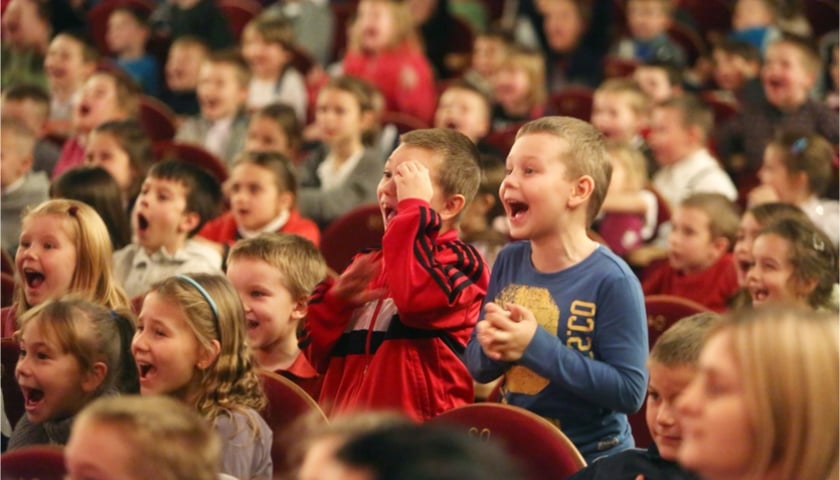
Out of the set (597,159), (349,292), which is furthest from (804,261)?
(349,292)

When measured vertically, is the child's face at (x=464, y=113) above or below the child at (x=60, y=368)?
below

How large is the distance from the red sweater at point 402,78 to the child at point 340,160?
3.75 ft

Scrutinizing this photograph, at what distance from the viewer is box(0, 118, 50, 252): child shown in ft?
17.5

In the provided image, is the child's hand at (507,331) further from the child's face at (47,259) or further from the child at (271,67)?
the child at (271,67)

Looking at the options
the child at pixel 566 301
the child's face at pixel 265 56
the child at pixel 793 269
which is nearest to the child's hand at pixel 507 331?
the child at pixel 566 301

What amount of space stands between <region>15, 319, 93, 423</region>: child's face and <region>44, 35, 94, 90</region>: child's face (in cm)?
479

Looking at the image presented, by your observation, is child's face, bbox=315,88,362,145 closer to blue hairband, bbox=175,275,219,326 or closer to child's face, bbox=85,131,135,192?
child's face, bbox=85,131,135,192

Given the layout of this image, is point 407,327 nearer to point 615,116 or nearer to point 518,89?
point 615,116

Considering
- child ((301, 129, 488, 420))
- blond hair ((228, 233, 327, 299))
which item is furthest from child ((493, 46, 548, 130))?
child ((301, 129, 488, 420))

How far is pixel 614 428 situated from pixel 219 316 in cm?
98

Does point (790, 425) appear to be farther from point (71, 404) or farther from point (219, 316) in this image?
point (71, 404)

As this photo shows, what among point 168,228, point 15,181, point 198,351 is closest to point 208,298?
point 198,351

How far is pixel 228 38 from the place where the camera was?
917 cm

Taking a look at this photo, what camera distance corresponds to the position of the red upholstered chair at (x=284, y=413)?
10.0 feet
